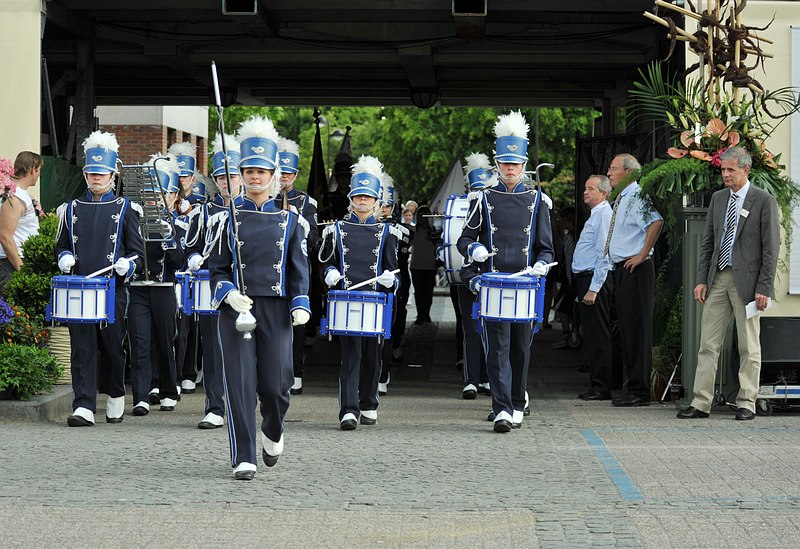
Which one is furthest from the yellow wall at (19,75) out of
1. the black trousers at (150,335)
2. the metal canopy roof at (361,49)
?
the black trousers at (150,335)

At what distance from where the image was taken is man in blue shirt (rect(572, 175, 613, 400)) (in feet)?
43.1

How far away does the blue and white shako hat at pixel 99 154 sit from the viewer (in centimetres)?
1123

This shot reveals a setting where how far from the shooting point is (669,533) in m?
6.93

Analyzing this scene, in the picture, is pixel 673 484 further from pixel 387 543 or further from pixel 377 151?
pixel 377 151

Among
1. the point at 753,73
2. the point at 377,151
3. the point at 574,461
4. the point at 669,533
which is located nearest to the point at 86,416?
the point at 574,461

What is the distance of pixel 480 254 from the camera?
11102 millimetres

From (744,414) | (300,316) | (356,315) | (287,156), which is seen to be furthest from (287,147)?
(300,316)

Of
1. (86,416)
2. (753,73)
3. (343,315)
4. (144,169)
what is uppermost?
(753,73)

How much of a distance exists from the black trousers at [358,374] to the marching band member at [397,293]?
74 centimetres

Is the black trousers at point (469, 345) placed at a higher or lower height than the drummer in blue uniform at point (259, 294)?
lower

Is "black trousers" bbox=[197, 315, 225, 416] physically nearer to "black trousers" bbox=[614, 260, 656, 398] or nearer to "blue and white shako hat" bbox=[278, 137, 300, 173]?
"blue and white shako hat" bbox=[278, 137, 300, 173]

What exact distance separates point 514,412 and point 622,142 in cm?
687

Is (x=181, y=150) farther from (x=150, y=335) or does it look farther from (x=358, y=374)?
(x=358, y=374)

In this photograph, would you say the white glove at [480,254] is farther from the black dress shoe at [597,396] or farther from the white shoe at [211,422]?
the black dress shoe at [597,396]
